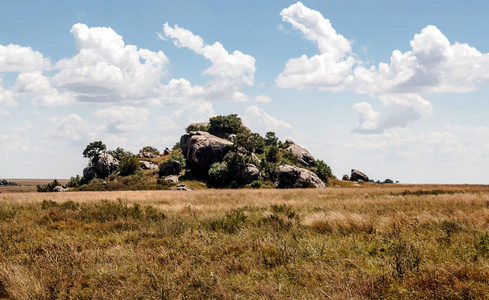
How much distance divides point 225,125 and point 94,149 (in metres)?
35.7

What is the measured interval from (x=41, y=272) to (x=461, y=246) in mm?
8771

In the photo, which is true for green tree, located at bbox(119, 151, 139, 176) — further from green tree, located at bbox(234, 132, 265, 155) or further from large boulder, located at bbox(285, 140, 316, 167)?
large boulder, located at bbox(285, 140, 316, 167)

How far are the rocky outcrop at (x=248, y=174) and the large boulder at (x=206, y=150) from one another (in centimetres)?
801

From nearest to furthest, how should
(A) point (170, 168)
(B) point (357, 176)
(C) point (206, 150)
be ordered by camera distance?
(C) point (206, 150)
(A) point (170, 168)
(B) point (357, 176)

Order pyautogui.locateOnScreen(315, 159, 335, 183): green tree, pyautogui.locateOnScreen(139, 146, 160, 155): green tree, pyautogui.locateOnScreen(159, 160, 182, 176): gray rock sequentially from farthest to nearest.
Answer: pyautogui.locateOnScreen(139, 146, 160, 155): green tree < pyautogui.locateOnScreen(315, 159, 335, 183): green tree < pyautogui.locateOnScreen(159, 160, 182, 176): gray rock

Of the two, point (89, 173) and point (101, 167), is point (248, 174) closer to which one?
point (101, 167)

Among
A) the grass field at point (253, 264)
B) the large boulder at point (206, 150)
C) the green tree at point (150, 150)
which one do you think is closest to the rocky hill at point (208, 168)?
the large boulder at point (206, 150)

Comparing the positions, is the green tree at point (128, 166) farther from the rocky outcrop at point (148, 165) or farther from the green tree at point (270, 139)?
the green tree at point (270, 139)

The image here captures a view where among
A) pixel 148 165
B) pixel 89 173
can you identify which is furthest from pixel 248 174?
pixel 89 173

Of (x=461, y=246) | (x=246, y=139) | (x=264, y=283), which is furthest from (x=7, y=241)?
(x=246, y=139)

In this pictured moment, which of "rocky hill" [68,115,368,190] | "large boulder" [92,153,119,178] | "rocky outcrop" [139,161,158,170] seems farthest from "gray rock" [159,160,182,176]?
"large boulder" [92,153,119,178]

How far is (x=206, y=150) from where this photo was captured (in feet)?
214

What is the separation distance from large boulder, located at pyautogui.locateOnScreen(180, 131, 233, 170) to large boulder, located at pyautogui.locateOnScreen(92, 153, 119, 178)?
66.0 ft

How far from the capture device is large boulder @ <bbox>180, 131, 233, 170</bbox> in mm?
64875
